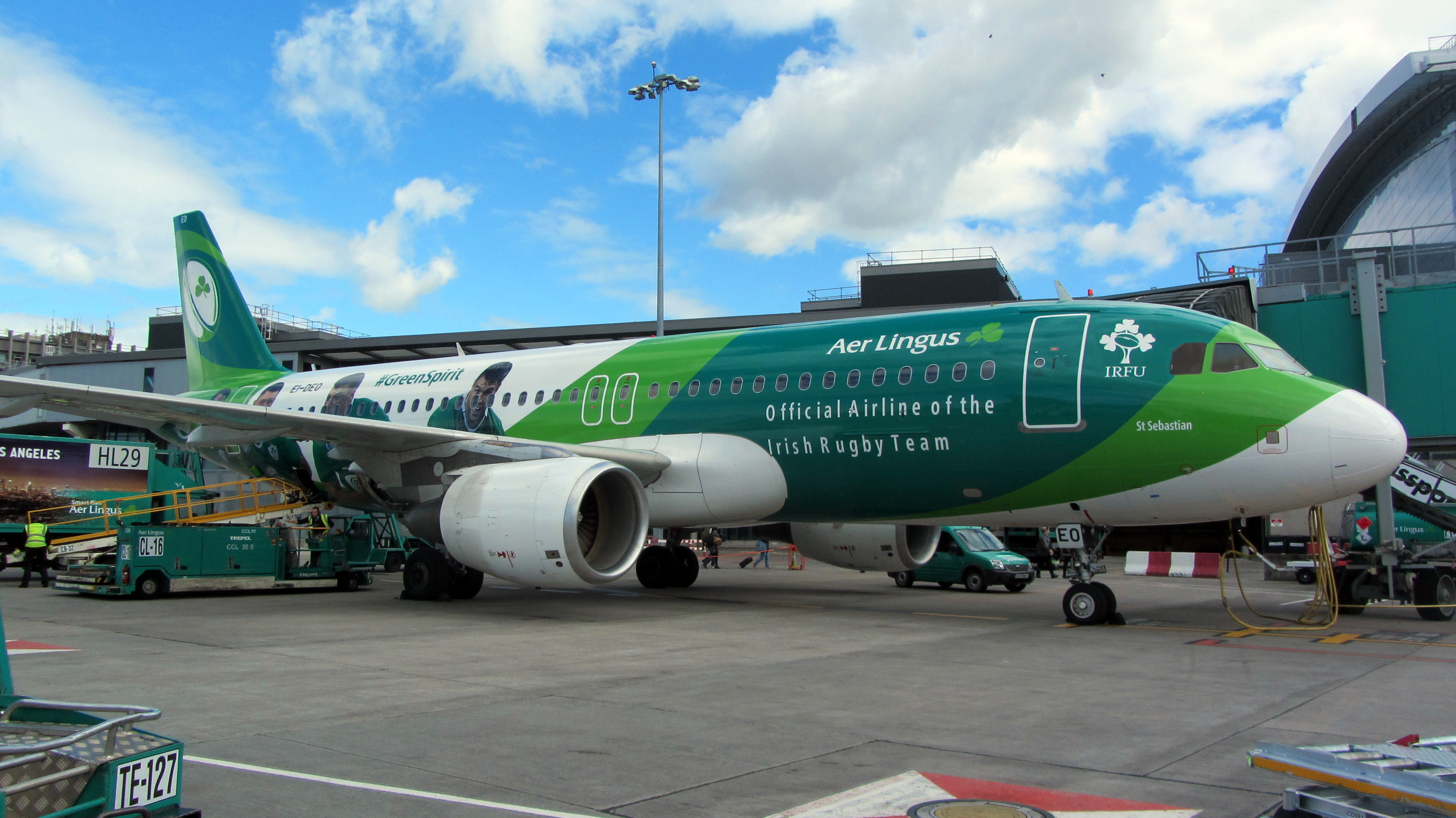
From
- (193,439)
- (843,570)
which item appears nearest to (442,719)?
(193,439)

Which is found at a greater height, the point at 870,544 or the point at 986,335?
the point at 986,335

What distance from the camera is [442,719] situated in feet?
19.4

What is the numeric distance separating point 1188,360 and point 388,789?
956 cm

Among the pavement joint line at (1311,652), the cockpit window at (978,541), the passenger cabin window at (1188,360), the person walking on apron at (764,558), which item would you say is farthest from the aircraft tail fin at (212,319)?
the pavement joint line at (1311,652)

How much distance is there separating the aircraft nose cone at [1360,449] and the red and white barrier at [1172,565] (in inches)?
594

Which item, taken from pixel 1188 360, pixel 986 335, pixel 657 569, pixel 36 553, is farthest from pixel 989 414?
pixel 36 553

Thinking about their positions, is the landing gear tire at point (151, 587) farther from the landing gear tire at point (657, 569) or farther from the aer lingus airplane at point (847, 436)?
the landing gear tire at point (657, 569)

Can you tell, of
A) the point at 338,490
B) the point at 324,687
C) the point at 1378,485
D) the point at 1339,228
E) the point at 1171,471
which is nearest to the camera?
the point at 324,687

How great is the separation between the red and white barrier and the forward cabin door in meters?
15.4

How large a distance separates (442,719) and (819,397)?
7702 millimetres

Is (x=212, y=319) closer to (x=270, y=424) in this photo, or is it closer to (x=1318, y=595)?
(x=270, y=424)

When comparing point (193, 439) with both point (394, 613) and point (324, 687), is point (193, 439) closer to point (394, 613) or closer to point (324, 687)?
point (394, 613)

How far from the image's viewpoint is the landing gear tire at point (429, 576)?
47.6 ft

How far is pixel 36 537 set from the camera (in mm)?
18531
